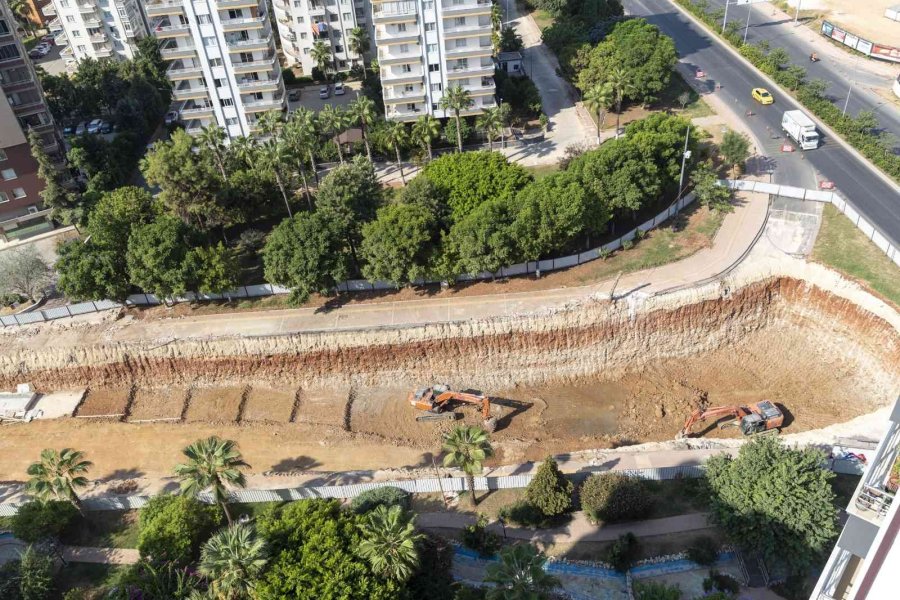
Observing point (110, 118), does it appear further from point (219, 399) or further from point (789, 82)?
point (789, 82)

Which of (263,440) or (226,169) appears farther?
(226,169)

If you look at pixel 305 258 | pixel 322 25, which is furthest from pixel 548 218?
pixel 322 25

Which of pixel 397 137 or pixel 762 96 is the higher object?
pixel 397 137

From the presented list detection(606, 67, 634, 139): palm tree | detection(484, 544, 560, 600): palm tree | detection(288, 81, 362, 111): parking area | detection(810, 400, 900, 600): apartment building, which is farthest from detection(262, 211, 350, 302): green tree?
detection(810, 400, 900, 600): apartment building

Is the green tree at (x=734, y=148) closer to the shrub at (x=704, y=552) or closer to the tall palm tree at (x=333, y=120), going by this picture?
the tall palm tree at (x=333, y=120)

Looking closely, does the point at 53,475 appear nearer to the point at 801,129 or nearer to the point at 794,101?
the point at 801,129

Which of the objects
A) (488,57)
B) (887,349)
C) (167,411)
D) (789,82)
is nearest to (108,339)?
(167,411)
